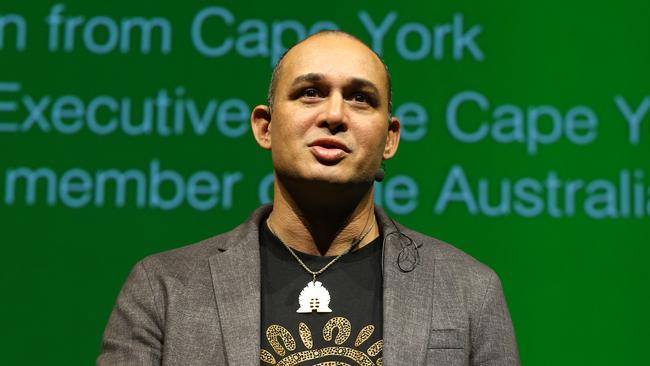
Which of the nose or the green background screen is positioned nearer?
the nose

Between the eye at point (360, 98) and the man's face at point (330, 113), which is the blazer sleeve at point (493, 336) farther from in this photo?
the eye at point (360, 98)

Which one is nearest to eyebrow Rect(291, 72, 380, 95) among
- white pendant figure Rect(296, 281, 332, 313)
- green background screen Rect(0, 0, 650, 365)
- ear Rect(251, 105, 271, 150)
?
ear Rect(251, 105, 271, 150)

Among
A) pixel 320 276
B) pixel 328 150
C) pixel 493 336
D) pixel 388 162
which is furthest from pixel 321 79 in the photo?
pixel 388 162

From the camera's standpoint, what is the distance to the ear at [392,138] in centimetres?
283

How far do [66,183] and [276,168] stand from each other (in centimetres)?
139

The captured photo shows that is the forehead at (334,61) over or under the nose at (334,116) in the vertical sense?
over

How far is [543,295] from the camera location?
3.84m

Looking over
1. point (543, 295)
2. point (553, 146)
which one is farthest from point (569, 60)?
point (543, 295)

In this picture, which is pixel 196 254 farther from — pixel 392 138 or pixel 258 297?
pixel 392 138

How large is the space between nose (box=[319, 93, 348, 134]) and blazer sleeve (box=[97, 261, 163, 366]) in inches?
24.1

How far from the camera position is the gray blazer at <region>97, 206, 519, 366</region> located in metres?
2.46

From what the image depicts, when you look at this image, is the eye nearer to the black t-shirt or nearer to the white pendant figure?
the black t-shirt

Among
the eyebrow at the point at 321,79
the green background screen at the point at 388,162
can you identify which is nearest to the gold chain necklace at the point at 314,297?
the eyebrow at the point at 321,79

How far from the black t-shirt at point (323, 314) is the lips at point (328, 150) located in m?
0.28
